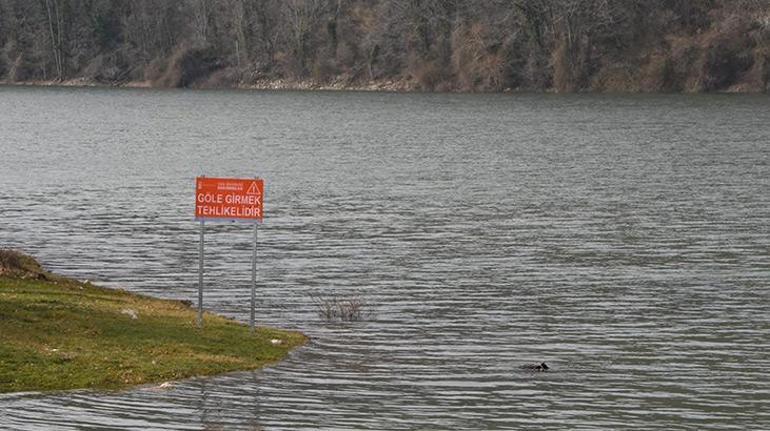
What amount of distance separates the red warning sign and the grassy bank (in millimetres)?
1959

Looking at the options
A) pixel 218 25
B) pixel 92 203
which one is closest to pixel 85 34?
pixel 218 25

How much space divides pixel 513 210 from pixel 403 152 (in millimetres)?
26685

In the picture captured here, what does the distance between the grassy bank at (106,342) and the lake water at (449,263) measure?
1.68ft

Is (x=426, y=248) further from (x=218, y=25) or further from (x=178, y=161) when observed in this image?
(x=218, y=25)

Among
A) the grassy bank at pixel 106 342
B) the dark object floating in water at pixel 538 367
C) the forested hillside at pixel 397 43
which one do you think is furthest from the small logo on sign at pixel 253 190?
the forested hillside at pixel 397 43

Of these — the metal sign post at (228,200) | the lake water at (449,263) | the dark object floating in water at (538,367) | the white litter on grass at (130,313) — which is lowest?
the lake water at (449,263)

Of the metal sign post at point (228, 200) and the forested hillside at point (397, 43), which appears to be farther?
the forested hillside at point (397, 43)

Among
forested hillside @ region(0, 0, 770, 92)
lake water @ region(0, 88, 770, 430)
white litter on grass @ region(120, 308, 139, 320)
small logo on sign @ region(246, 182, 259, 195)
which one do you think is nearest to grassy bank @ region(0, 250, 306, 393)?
white litter on grass @ region(120, 308, 139, 320)

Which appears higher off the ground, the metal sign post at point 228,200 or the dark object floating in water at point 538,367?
the metal sign post at point 228,200

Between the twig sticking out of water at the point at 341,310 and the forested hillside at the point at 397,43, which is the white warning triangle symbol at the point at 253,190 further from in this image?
the forested hillside at the point at 397,43

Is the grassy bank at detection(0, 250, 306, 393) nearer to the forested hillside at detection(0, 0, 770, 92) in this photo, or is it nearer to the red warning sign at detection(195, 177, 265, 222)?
the red warning sign at detection(195, 177, 265, 222)

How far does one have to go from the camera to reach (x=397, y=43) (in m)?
147

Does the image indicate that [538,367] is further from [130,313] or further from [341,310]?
[130,313]

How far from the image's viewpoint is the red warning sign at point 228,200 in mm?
22828
